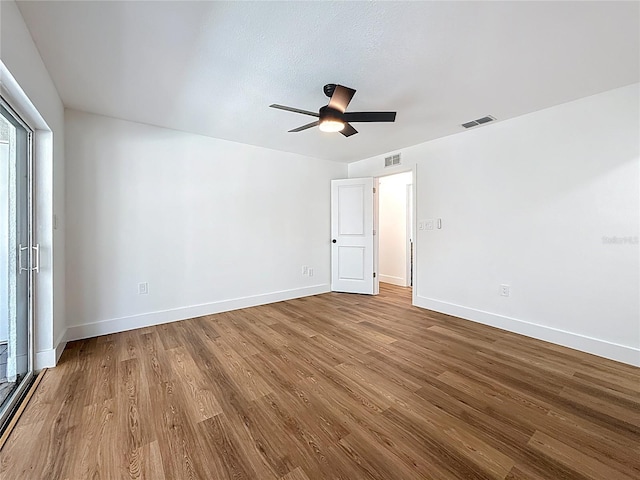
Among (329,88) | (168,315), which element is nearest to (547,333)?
(329,88)

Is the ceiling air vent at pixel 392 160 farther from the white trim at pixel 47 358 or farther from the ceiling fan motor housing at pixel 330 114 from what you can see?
the white trim at pixel 47 358

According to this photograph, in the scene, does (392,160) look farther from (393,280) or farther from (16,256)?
(16,256)

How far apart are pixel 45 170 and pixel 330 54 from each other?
251 cm

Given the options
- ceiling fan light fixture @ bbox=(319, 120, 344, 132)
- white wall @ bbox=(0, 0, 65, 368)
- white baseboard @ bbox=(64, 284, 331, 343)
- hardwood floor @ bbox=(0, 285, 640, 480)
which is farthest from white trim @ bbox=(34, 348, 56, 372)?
ceiling fan light fixture @ bbox=(319, 120, 344, 132)

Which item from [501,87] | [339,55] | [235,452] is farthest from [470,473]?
[501,87]

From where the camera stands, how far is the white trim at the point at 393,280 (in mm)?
5578

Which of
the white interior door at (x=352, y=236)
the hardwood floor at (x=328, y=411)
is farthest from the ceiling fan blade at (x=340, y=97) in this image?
the white interior door at (x=352, y=236)

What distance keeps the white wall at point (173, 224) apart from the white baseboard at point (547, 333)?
2.30 metres

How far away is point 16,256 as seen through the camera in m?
2.02

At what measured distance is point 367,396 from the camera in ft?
6.13

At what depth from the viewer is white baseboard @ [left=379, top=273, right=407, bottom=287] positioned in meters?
5.58

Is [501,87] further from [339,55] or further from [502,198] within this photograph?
[339,55]

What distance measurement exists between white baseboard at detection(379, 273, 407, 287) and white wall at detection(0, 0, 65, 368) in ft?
17.0

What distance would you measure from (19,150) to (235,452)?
2.67 m
